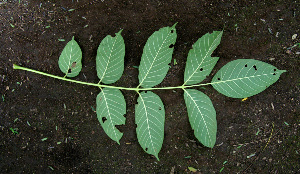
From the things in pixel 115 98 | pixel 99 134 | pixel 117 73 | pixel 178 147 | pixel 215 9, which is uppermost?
pixel 215 9

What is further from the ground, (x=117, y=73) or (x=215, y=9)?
(x=215, y=9)

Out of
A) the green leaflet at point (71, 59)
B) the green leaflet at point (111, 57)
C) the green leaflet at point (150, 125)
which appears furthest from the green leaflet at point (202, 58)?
the green leaflet at point (71, 59)

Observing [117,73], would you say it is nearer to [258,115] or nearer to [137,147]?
[137,147]

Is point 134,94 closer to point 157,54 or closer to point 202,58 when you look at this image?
point 157,54

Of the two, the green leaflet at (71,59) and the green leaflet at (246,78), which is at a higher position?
the green leaflet at (71,59)

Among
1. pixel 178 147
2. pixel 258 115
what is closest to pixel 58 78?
pixel 178 147

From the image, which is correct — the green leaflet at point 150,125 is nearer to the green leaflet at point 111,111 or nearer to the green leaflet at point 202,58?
the green leaflet at point 111,111

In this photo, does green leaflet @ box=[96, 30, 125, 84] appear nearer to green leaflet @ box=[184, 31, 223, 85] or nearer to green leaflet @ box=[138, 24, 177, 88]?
green leaflet @ box=[138, 24, 177, 88]
